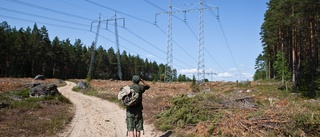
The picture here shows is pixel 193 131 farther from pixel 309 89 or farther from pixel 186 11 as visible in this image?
pixel 186 11

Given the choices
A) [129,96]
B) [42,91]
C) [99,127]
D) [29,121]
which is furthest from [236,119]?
[42,91]

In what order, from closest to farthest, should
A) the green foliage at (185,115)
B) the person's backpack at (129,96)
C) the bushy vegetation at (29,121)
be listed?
the person's backpack at (129,96), the bushy vegetation at (29,121), the green foliage at (185,115)

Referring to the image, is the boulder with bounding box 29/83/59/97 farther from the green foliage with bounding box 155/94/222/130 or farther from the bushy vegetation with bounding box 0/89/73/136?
the green foliage with bounding box 155/94/222/130

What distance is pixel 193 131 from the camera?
10.1 m

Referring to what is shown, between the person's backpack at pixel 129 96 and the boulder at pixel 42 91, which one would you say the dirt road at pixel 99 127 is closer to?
the person's backpack at pixel 129 96

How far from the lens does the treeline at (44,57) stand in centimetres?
7162

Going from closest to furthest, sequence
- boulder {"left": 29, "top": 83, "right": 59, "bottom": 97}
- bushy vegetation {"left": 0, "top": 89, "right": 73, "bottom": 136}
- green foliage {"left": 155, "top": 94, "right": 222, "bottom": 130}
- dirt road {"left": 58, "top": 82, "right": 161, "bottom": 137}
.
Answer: bushy vegetation {"left": 0, "top": 89, "right": 73, "bottom": 136} < dirt road {"left": 58, "top": 82, "right": 161, "bottom": 137} < green foliage {"left": 155, "top": 94, "right": 222, "bottom": 130} < boulder {"left": 29, "top": 83, "right": 59, "bottom": 97}

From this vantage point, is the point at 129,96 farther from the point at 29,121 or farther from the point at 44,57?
the point at 44,57

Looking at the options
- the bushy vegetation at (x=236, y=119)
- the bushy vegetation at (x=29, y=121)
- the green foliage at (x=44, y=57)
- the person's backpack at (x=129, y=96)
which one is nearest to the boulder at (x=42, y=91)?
the bushy vegetation at (x=29, y=121)

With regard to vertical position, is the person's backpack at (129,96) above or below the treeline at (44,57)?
below

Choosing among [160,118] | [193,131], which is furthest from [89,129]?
[193,131]

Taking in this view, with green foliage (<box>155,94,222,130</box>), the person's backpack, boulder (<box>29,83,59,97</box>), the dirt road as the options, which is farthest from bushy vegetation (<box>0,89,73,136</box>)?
green foliage (<box>155,94,222,130</box>)

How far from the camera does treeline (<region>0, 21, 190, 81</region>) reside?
71625mm

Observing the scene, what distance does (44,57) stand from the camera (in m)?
82.0
